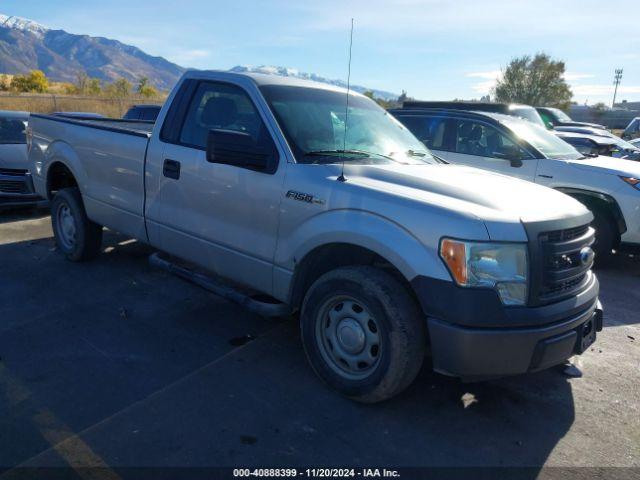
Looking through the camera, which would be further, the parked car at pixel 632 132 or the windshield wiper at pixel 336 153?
the parked car at pixel 632 132

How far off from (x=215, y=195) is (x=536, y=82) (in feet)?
163

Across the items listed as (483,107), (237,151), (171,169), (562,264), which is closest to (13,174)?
(171,169)

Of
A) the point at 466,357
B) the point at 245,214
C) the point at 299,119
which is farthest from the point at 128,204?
the point at 466,357

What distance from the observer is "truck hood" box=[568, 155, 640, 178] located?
6531 mm

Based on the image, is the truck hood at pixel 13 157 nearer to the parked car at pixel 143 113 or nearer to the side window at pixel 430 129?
the parked car at pixel 143 113

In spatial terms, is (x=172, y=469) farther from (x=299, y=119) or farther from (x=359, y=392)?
(x=299, y=119)

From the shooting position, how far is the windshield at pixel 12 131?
8.80 metres

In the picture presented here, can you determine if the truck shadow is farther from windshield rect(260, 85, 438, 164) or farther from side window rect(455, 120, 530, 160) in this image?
side window rect(455, 120, 530, 160)

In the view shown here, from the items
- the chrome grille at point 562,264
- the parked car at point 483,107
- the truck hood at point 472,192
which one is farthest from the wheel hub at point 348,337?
the parked car at point 483,107

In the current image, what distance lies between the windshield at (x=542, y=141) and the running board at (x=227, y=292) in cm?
507

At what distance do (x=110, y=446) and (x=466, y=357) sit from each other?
6.53 ft

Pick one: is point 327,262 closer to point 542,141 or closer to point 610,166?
point 610,166

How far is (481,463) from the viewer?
283 cm

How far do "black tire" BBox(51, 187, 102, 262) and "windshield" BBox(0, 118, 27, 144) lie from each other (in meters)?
3.62
